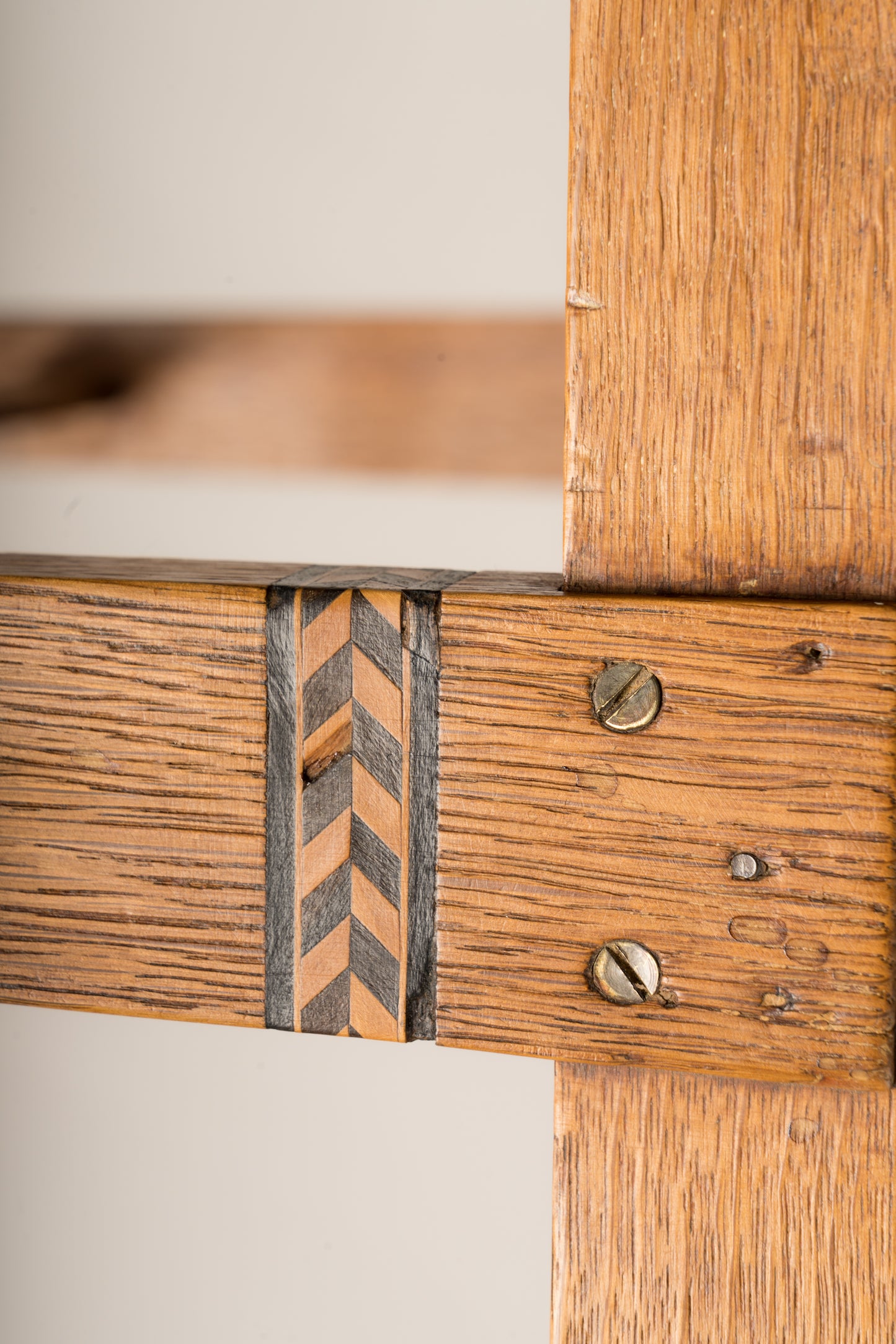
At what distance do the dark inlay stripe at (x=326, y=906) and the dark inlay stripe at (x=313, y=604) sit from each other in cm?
5

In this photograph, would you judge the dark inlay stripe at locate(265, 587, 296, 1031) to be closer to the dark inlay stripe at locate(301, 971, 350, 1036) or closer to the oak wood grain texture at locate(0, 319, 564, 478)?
the dark inlay stripe at locate(301, 971, 350, 1036)

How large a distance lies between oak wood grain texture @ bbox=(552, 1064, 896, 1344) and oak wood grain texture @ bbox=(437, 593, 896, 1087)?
2cm

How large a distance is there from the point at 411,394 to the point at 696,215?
0.46m

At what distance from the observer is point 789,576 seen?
211 mm

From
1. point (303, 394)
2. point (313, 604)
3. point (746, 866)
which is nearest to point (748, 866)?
point (746, 866)

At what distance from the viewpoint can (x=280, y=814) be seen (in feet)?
0.73

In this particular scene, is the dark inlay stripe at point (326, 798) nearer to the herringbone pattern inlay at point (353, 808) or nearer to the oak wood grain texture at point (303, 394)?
the herringbone pattern inlay at point (353, 808)

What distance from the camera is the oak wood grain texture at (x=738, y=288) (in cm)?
20

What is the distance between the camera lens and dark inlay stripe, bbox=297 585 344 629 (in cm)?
22

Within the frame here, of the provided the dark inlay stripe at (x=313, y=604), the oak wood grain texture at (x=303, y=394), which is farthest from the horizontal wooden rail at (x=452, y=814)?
the oak wood grain texture at (x=303, y=394)

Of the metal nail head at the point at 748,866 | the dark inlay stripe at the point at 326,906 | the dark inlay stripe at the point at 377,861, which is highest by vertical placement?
the metal nail head at the point at 748,866

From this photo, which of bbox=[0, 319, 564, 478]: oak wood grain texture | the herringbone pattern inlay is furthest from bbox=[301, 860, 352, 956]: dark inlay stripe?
bbox=[0, 319, 564, 478]: oak wood grain texture

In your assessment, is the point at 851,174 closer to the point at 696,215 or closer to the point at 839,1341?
the point at 696,215

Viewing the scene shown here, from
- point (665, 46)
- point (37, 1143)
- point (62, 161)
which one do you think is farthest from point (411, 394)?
point (37, 1143)
